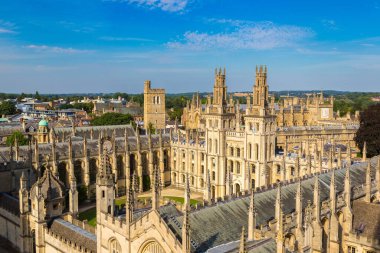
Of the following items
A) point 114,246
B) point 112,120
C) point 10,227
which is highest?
point 112,120

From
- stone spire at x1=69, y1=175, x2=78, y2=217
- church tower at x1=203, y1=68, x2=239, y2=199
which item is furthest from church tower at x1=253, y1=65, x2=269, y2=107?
stone spire at x1=69, y1=175, x2=78, y2=217

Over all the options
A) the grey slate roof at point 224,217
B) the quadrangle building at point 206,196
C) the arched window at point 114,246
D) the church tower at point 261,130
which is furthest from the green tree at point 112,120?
the arched window at point 114,246

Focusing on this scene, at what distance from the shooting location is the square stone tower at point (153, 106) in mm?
91000

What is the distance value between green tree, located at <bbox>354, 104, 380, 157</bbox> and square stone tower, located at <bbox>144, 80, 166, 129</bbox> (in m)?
44.9

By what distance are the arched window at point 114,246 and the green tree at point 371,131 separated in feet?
161

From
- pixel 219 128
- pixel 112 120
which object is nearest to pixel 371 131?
pixel 219 128

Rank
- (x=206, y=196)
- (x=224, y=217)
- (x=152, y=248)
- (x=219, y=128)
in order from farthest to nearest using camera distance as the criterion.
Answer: (x=219, y=128) → (x=206, y=196) → (x=224, y=217) → (x=152, y=248)

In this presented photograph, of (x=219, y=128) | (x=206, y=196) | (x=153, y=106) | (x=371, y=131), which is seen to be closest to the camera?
(x=206, y=196)

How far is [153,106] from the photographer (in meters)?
92.4

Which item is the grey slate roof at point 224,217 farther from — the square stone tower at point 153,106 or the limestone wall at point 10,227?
the square stone tower at point 153,106

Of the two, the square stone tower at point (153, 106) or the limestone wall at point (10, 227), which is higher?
the square stone tower at point (153, 106)

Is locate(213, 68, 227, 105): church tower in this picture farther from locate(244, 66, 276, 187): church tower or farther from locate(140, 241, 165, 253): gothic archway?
locate(140, 241, 165, 253): gothic archway

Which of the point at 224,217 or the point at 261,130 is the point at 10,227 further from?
the point at 261,130

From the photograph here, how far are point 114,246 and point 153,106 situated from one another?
69.3 meters
